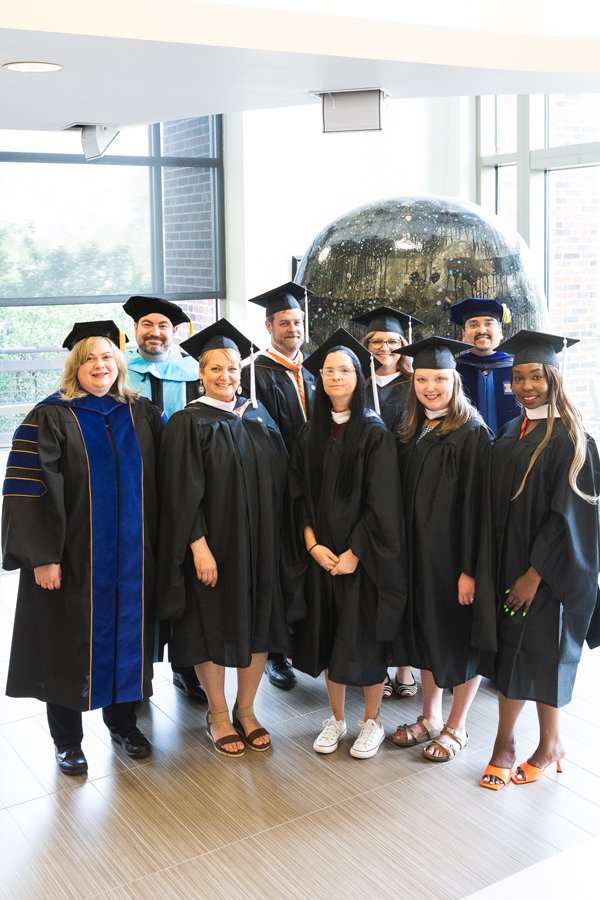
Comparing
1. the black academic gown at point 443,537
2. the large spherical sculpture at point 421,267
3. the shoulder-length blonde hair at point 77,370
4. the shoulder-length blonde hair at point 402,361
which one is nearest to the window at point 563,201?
the large spherical sculpture at point 421,267

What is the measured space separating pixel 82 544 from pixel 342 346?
1.31 metres

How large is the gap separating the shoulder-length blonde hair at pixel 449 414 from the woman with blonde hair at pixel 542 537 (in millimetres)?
195

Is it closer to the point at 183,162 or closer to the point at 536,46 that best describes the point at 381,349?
the point at 536,46

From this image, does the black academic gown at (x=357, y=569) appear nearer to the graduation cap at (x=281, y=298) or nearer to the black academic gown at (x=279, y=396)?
the black academic gown at (x=279, y=396)

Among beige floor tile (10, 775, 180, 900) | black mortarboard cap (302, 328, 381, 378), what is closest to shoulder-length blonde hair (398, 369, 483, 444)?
black mortarboard cap (302, 328, 381, 378)

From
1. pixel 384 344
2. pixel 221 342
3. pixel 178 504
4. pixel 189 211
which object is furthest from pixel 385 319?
pixel 189 211

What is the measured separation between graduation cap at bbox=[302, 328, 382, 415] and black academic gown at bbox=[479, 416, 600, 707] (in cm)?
68

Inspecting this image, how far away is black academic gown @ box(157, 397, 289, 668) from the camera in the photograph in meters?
3.40

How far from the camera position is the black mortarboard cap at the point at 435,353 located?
11.1ft

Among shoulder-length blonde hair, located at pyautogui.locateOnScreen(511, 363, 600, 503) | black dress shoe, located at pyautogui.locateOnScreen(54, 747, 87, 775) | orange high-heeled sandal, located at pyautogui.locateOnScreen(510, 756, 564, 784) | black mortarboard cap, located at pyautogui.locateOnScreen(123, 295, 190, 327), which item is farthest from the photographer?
black mortarboard cap, located at pyautogui.locateOnScreen(123, 295, 190, 327)

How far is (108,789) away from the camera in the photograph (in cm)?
337

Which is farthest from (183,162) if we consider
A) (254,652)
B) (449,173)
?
(254,652)

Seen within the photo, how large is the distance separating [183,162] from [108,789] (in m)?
6.62

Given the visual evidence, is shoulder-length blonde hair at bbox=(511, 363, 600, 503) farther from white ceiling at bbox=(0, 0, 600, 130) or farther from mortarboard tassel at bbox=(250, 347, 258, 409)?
white ceiling at bbox=(0, 0, 600, 130)
